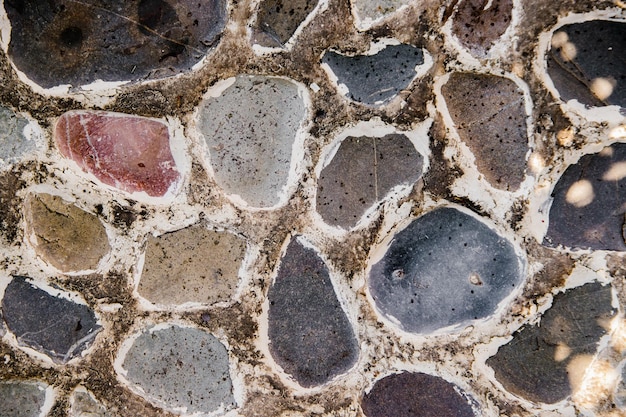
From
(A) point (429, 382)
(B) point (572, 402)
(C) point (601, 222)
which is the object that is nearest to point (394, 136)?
(C) point (601, 222)

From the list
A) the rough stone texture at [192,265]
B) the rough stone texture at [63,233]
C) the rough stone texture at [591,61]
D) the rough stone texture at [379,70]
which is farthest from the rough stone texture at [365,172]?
the rough stone texture at [63,233]

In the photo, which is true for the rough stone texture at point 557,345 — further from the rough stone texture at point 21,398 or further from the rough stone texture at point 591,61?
the rough stone texture at point 21,398

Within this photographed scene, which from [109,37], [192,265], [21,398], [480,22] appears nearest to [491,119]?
[480,22]

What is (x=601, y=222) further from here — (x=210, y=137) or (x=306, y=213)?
(x=210, y=137)

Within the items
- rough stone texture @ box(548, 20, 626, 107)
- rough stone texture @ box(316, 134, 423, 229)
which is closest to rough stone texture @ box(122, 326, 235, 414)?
rough stone texture @ box(316, 134, 423, 229)

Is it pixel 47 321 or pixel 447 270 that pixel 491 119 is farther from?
pixel 47 321
